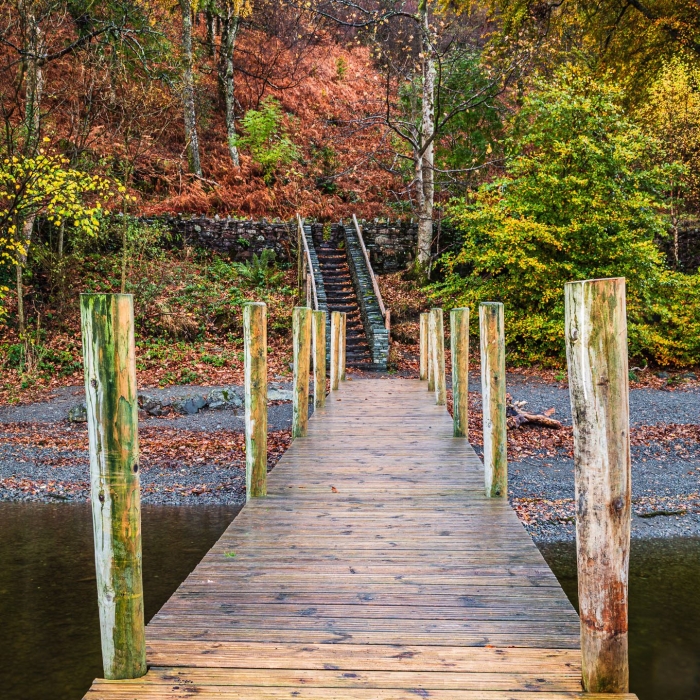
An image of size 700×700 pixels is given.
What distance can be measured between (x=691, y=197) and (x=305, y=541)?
19526 millimetres

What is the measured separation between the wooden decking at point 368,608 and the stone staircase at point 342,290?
33.1 feet

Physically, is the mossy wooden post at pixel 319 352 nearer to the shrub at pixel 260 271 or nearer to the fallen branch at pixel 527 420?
the fallen branch at pixel 527 420

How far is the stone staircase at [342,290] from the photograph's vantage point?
15502 mm

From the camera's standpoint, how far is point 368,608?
3141mm

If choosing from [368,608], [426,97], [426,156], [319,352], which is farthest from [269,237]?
[368,608]

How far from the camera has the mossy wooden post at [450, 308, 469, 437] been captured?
6.70 m

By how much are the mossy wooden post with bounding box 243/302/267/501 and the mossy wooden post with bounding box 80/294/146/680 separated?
95.2 inches

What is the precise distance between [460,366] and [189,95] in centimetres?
1882

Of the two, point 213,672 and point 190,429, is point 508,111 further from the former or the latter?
point 213,672

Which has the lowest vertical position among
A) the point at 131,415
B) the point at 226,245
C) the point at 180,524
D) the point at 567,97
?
the point at 180,524

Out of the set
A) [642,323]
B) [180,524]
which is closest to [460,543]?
[180,524]

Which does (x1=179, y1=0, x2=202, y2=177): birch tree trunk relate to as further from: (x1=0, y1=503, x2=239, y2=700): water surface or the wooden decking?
the wooden decking

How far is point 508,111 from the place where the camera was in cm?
2011

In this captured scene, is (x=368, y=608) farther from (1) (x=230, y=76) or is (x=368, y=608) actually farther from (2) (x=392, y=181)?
(1) (x=230, y=76)
